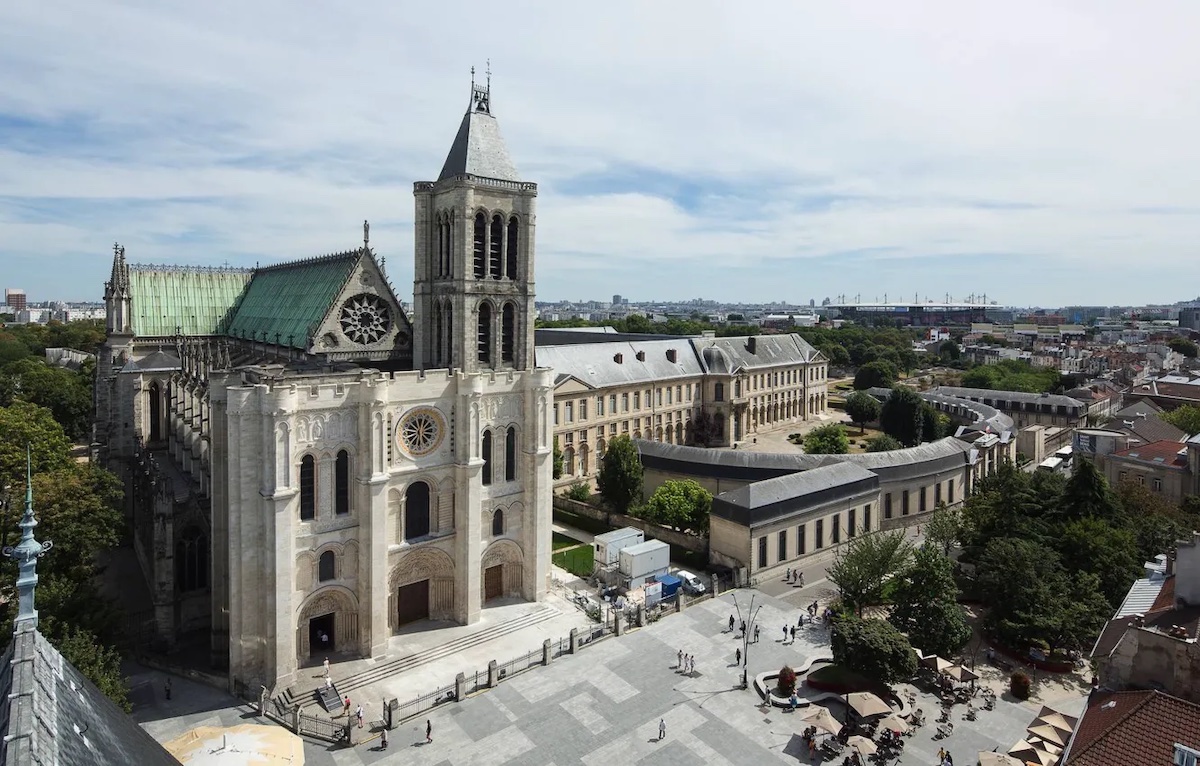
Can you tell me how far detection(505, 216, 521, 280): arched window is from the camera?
4247cm

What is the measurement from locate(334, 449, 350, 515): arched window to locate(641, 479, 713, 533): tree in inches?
958

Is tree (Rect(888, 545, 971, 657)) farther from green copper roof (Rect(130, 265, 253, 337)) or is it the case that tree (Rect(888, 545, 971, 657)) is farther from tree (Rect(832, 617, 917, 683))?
green copper roof (Rect(130, 265, 253, 337))

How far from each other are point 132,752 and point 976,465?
2734 inches

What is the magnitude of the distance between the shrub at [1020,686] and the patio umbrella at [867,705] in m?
7.46

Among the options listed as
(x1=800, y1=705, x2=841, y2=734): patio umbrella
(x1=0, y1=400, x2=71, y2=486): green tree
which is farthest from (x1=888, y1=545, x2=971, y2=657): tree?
(x1=0, y1=400, x2=71, y2=486): green tree

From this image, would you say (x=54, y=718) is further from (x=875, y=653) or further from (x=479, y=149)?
(x=479, y=149)

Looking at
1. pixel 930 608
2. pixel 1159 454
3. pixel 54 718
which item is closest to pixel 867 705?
pixel 930 608

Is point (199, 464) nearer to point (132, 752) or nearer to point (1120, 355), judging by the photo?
point (132, 752)

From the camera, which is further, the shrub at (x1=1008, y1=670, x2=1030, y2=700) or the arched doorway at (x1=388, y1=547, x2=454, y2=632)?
the arched doorway at (x1=388, y1=547, x2=454, y2=632)

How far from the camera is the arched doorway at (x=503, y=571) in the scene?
42.2 m

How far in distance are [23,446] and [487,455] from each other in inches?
1135

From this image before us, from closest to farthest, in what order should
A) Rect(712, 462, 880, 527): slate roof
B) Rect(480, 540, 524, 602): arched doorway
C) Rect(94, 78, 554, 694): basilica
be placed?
Rect(94, 78, 554, 694): basilica < Rect(480, 540, 524, 602): arched doorway < Rect(712, 462, 880, 527): slate roof

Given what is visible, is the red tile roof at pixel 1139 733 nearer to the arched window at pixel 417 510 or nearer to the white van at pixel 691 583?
the white van at pixel 691 583

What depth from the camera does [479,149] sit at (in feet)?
135
